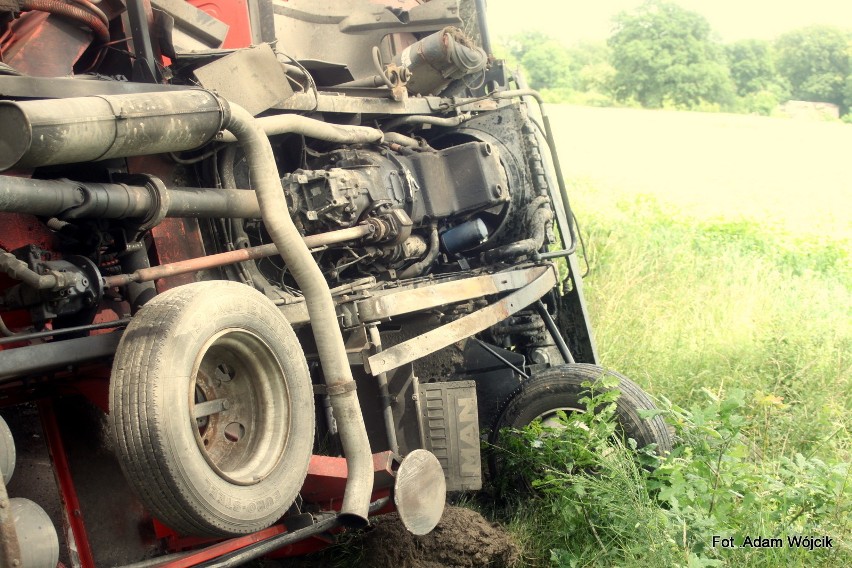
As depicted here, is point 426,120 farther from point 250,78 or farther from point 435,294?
point 250,78

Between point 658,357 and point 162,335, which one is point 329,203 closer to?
point 162,335

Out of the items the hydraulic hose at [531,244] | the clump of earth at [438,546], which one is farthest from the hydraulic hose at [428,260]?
the clump of earth at [438,546]

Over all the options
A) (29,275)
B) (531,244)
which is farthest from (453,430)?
(29,275)

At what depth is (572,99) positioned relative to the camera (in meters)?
51.2

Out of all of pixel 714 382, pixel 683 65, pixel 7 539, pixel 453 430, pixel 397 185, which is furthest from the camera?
pixel 683 65

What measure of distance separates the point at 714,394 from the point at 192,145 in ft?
14.5

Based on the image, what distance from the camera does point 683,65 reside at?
56.9m

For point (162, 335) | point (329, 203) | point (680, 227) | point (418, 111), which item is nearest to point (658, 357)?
point (418, 111)

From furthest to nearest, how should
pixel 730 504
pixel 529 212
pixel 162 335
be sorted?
pixel 529 212 → pixel 730 504 → pixel 162 335

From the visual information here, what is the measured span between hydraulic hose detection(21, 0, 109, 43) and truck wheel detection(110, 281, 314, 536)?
4.06ft

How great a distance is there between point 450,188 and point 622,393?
148 centimetres

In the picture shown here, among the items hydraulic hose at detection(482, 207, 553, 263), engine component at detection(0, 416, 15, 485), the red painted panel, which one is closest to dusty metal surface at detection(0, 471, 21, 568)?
engine component at detection(0, 416, 15, 485)

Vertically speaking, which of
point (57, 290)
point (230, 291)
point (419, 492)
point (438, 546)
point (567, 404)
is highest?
point (57, 290)

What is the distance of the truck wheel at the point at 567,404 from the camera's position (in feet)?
16.9
